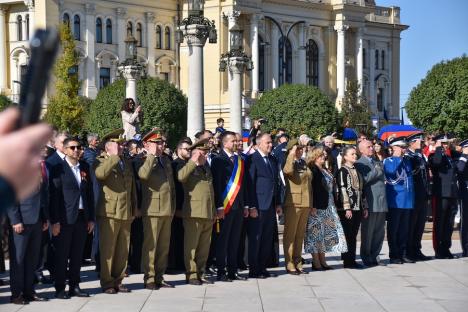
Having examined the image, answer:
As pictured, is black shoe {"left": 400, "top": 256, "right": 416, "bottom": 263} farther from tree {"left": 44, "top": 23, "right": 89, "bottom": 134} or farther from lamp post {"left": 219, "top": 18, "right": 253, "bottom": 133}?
tree {"left": 44, "top": 23, "right": 89, "bottom": 134}

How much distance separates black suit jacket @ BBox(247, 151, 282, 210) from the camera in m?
13.9

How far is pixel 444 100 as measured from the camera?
73000 millimetres

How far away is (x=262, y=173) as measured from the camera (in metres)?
13.9

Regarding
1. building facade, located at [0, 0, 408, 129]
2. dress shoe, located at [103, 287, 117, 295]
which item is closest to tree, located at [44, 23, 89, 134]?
building facade, located at [0, 0, 408, 129]

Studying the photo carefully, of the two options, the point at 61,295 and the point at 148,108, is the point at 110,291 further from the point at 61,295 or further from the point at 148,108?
the point at 148,108

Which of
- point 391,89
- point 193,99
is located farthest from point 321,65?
point 193,99

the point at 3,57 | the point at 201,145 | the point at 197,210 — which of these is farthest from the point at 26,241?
the point at 3,57

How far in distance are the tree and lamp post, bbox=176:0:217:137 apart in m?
31.2

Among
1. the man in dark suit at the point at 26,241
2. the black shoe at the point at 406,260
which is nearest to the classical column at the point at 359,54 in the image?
the black shoe at the point at 406,260

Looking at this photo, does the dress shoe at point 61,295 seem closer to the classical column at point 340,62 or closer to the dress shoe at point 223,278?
the dress shoe at point 223,278

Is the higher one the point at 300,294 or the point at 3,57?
the point at 3,57

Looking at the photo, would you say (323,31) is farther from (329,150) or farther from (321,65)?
(329,150)

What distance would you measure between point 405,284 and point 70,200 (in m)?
4.55

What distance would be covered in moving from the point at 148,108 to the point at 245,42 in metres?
28.7
